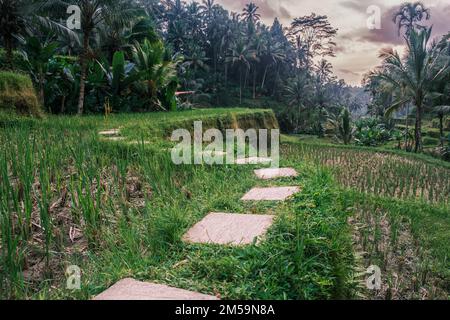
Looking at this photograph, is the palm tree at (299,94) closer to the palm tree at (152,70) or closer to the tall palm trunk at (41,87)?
the palm tree at (152,70)

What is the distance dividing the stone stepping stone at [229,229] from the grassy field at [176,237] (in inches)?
2.5

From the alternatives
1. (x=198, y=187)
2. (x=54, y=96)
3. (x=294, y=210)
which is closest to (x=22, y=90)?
(x=54, y=96)

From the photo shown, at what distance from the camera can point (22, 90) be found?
268 inches

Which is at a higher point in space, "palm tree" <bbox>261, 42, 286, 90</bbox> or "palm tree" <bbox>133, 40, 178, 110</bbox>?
"palm tree" <bbox>261, 42, 286, 90</bbox>

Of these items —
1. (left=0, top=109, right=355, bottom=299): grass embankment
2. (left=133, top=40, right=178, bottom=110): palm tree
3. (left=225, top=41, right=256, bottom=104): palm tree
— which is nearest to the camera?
(left=0, top=109, right=355, bottom=299): grass embankment

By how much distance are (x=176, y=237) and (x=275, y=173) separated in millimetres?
1817

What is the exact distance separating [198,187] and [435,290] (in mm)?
1916

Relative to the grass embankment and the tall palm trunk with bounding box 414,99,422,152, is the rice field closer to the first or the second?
the grass embankment

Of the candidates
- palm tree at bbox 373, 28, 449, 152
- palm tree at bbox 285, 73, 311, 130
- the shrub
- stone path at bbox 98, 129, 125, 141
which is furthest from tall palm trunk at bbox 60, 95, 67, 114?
palm tree at bbox 285, 73, 311, 130

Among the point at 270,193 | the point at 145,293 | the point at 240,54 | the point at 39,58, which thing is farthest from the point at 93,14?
the point at 240,54

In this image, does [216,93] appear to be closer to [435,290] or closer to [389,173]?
[389,173]

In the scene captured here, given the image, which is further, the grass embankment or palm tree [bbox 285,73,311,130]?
palm tree [bbox 285,73,311,130]

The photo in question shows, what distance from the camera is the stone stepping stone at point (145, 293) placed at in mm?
1304

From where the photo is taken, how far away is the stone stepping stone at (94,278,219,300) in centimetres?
130
